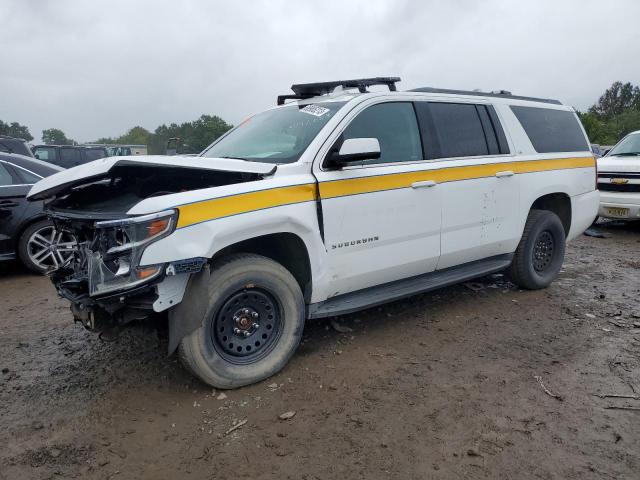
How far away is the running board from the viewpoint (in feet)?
11.3

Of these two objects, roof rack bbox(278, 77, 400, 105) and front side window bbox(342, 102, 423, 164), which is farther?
roof rack bbox(278, 77, 400, 105)

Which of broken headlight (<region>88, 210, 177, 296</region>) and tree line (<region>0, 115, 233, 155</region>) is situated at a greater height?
tree line (<region>0, 115, 233, 155</region>)

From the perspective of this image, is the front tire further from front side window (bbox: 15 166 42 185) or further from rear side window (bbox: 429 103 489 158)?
front side window (bbox: 15 166 42 185)

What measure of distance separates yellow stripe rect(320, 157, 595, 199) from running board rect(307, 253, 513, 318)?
2.61ft

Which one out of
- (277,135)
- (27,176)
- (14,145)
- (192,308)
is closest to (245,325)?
(192,308)

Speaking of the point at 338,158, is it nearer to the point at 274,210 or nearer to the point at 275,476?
the point at 274,210

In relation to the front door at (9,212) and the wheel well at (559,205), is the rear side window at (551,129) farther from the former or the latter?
the front door at (9,212)

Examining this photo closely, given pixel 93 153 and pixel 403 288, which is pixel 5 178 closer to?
pixel 403 288

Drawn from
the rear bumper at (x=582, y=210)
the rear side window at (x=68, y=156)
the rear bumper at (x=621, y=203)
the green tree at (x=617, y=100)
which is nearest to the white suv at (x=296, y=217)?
the rear bumper at (x=582, y=210)

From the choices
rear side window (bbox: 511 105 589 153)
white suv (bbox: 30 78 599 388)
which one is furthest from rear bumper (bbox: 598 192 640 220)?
white suv (bbox: 30 78 599 388)

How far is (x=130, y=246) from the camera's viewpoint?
263 centimetres

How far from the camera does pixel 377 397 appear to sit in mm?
3002

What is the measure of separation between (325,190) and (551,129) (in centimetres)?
303

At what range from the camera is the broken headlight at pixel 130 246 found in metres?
2.62
